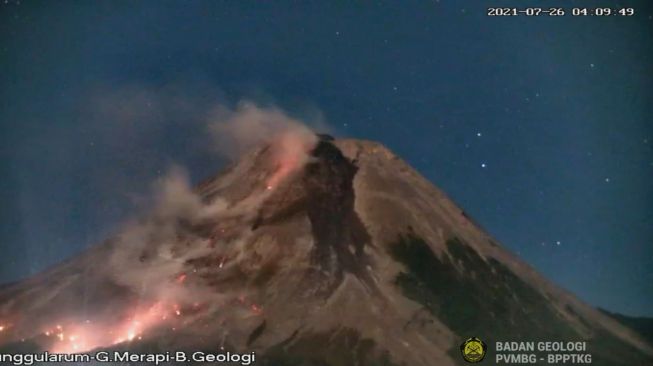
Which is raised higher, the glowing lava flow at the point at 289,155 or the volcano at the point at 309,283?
the glowing lava flow at the point at 289,155

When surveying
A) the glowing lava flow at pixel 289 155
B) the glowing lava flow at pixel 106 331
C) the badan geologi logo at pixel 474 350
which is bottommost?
the badan geologi logo at pixel 474 350

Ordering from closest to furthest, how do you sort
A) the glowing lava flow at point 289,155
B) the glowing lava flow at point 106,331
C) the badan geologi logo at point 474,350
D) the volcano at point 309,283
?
the badan geologi logo at point 474,350
the glowing lava flow at point 106,331
the volcano at point 309,283
the glowing lava flow at point 289,155

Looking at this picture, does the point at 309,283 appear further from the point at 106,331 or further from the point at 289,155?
the point at 289,155

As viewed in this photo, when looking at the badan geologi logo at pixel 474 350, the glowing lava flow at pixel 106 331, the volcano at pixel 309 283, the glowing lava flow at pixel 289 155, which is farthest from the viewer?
the glowing lava flow at pixel 289 155

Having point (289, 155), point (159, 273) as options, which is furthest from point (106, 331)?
point (289, 155)

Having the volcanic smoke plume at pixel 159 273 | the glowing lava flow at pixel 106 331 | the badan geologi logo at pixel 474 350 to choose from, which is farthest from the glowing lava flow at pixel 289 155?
the badan geologi logo at pixel 474 350

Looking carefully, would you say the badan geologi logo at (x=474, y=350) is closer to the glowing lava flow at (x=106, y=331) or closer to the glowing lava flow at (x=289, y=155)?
the glowing lava flow at (x=106, y=331)

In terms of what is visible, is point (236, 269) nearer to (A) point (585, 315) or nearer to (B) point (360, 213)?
(B) point (360, 213)

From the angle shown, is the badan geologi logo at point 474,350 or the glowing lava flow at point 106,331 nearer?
the badan geologi logo at point 474,350
